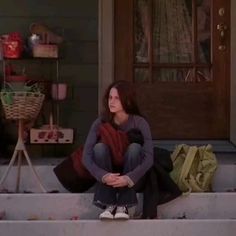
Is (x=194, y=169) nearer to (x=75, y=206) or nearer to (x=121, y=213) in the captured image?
(x=121, y=213)

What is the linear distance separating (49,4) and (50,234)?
2451mm

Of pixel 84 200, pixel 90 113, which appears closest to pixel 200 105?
pixel 90 113

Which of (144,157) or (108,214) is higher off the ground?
(144,157)

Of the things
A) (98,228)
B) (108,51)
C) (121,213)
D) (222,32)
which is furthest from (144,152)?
(222,32)

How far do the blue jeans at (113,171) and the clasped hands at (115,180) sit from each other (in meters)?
0.07

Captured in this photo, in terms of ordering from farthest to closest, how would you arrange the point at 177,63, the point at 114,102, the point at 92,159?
1. the point at 177,63
2. the point at 114,102
3. the point at 92,159

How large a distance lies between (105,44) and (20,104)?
1462mm

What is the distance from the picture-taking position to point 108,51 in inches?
242

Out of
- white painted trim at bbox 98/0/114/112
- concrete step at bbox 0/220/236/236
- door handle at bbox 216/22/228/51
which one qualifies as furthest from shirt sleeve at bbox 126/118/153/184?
door handle at bbox 216/22/228/51

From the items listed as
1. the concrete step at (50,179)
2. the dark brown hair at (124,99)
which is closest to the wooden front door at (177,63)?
the concrete step at (50,179)

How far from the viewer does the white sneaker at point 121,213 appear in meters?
4.32

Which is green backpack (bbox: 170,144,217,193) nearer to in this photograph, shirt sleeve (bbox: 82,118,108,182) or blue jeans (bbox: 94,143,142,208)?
blue jeans (bbox: 94,143,142,208)

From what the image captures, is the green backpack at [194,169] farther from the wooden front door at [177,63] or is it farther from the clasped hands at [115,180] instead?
the wooden front door at [177,63]

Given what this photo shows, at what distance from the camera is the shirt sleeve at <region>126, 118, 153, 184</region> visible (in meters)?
4.37
